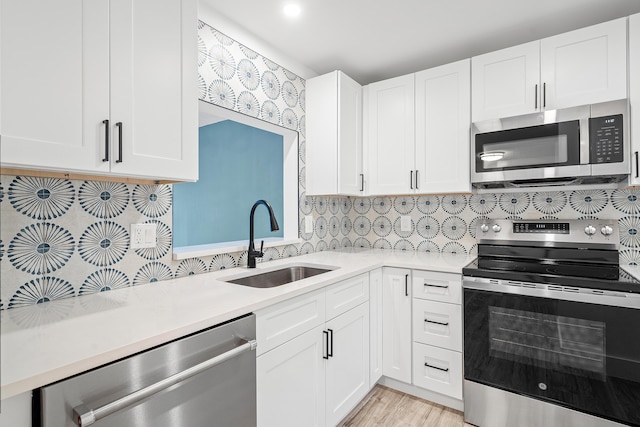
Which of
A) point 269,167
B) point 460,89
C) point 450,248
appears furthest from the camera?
point 269,167

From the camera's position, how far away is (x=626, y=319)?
1501 mm

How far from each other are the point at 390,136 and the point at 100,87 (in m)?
1.95

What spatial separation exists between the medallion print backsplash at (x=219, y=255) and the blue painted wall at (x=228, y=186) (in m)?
0.59

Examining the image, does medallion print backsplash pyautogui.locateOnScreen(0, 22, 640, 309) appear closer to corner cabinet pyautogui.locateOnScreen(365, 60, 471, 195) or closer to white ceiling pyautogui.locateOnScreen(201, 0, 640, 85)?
white ceiling pyautogui.locateOnScreen(201, 0, 640, 85)

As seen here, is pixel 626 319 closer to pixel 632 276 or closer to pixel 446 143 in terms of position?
pixel 632 276

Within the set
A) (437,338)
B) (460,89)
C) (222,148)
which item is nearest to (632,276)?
(437,338)

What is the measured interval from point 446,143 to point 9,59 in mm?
2236

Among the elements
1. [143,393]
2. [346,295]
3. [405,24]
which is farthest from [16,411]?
[405,24]

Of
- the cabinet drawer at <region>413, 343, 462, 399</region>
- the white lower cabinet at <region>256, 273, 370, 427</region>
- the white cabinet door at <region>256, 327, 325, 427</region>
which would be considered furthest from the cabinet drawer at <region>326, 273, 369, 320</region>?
the cabinet drawer at <region>413, 343, 462, 399</region>

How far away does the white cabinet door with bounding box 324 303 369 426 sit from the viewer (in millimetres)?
1734

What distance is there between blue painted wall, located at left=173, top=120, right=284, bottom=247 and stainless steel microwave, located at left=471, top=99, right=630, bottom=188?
165 cm

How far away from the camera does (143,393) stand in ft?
2.90

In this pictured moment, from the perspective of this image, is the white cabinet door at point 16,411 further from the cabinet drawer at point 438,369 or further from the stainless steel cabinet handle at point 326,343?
the cabinet drawer at point 438,369

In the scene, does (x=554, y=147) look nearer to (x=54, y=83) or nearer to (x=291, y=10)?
(x=291, y=10)
